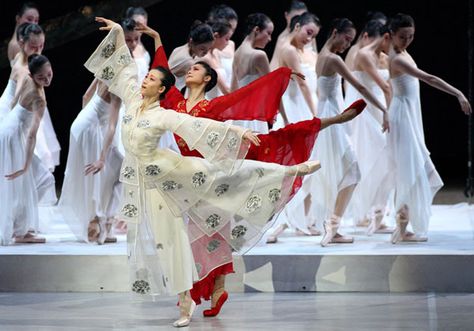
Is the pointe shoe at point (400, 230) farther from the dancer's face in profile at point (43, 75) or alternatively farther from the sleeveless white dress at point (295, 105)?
the dancer's face in profile at point (43, 75)

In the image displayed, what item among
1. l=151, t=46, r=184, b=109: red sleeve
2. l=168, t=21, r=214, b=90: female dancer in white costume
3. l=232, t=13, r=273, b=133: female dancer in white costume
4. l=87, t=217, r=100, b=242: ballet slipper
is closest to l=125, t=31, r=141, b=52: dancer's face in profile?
l=168, t=21, r=214, b=90: female dancer in white costume

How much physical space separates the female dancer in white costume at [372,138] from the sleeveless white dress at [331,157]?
0.33 metres

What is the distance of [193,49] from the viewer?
717cm

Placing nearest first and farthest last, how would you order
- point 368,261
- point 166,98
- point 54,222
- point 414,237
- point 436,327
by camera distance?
point 436,327 < point 166,98 < point 368,261 < point 414,237 < point 54,222

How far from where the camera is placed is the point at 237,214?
5.72 m

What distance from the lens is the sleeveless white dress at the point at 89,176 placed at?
734 cm

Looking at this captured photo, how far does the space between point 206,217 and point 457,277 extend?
4.71ft

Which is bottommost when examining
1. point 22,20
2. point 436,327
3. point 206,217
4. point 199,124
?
point 436,327

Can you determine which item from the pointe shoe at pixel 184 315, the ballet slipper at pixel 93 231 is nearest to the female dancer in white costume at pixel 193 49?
the ballet slipper at pixel 93 231

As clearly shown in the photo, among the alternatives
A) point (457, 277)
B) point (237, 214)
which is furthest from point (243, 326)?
point (457, 277)

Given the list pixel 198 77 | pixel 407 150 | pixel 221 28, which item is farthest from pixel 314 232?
pixel 198 77

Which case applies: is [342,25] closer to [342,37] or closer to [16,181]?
[342,37]

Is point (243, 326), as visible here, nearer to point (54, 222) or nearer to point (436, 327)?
point (436, 327)

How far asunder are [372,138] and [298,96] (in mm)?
544
